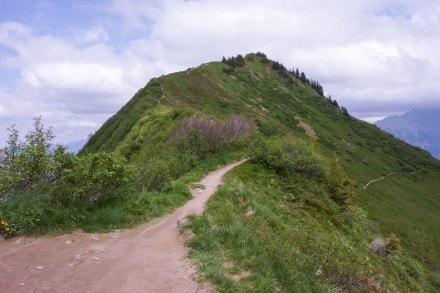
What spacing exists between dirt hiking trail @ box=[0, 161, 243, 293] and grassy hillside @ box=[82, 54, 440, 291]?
9.16 feet

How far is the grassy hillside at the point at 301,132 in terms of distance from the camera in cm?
3584

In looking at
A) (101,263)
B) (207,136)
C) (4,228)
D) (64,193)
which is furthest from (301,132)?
(101,263)

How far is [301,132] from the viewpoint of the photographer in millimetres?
74062

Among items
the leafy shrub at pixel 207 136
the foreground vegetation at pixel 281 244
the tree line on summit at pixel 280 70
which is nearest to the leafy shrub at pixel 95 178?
the foreground vegetation at pixel 281 244

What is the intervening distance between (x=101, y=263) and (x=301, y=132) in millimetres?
67548

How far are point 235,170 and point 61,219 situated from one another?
11.5m

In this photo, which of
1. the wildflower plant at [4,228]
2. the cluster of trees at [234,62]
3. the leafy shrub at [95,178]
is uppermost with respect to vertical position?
the cluster of trees at [234,62]

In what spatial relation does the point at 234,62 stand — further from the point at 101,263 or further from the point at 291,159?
the point at 101,263

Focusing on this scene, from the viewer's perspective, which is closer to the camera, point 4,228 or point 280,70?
point 4,228

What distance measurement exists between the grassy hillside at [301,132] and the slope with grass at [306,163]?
0.18 meters

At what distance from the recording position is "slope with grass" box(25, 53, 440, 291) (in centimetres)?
1278

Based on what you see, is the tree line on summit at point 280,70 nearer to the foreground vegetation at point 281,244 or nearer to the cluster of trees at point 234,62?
the cluster of trees at point 234,62

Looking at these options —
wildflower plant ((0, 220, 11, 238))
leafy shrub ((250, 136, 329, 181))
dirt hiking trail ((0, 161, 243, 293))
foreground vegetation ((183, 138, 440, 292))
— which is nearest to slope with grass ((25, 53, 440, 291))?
foreground vegetation ((183, 138, 440, 292))

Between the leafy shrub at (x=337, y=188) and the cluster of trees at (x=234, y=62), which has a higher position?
the cluster of trees at (x=234, y=62)
